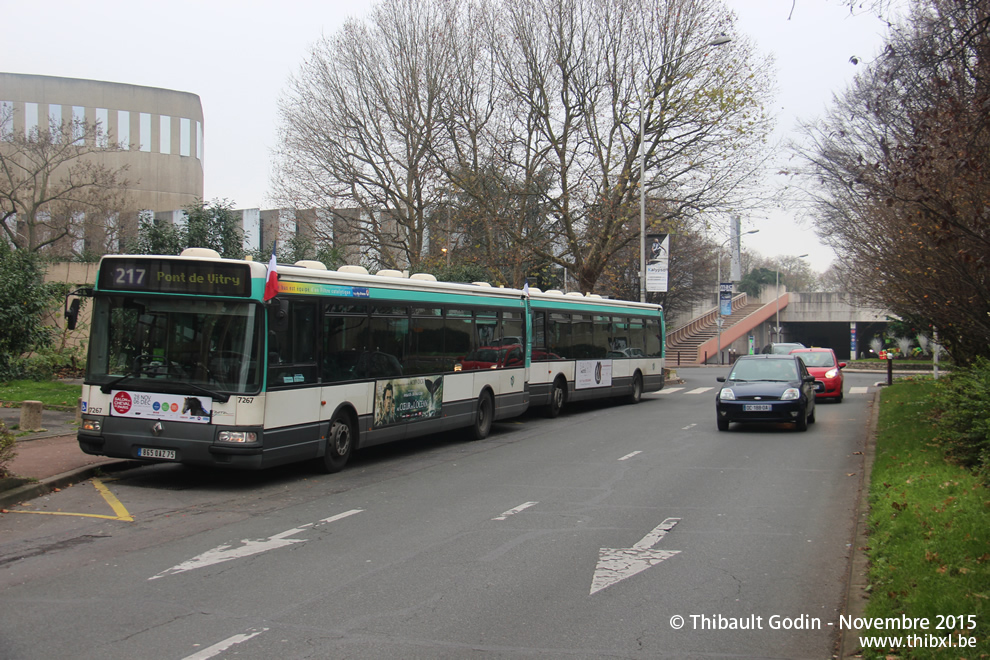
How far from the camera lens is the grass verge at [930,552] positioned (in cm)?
497

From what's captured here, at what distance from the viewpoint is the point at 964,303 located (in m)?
13.8

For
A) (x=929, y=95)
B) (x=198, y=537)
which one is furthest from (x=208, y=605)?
(x=929, y=95)

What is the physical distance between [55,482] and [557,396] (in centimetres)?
1278

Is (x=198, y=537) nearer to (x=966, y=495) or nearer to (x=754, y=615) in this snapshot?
(x=754, y=615)

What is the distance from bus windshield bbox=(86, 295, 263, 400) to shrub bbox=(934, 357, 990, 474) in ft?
28.0

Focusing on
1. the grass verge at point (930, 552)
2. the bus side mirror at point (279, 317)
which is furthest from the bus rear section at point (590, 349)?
the grass verge at point (930, 552)

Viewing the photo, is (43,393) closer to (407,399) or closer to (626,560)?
(407,399)

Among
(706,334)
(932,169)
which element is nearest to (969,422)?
(932,169)

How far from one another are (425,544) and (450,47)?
1137 inches

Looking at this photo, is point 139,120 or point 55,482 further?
point 139,120

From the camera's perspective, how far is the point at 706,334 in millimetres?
61781

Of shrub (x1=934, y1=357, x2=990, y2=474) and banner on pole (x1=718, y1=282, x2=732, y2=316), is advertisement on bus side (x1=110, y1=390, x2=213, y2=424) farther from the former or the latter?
banner on pole (x1=718, y1=282, x2=732, y2=316)

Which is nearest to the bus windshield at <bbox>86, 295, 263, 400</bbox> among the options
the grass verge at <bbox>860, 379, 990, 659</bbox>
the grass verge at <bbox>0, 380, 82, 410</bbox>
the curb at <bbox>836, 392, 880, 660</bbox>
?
the curb at <bbox>836, 392, 880, 660</bbox>

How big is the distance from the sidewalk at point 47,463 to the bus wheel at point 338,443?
2774mm
